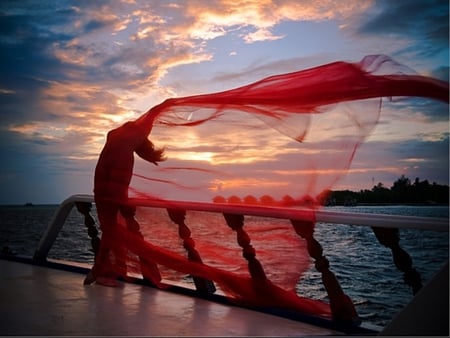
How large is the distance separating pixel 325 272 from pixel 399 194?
0.74 meters

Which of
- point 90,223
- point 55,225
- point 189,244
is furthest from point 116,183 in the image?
point 55,225

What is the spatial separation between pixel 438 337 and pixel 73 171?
3.16m

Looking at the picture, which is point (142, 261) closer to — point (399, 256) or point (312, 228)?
point (312, 228)

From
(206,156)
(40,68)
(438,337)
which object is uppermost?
(40,68)

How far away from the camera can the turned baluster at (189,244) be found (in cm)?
241

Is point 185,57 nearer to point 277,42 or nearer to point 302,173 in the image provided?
point 277,42

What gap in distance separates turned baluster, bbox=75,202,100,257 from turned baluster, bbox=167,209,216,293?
960mm

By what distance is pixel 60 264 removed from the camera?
133 inches

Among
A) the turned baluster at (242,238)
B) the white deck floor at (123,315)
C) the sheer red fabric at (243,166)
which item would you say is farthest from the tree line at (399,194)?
the white deck floor at (123,315)

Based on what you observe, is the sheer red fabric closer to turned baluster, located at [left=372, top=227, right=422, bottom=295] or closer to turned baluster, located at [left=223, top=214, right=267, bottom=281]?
turned baluster, located at [left=223, top=214, right=267, bottom=281]

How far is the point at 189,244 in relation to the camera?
248cm

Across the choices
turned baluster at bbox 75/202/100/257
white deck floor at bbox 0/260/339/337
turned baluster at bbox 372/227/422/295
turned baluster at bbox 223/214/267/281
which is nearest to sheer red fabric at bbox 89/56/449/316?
turned baluster at bbox 223/214/267/281

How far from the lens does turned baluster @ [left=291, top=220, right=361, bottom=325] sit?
6.42ft

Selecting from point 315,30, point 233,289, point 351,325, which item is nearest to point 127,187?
point 233,289
